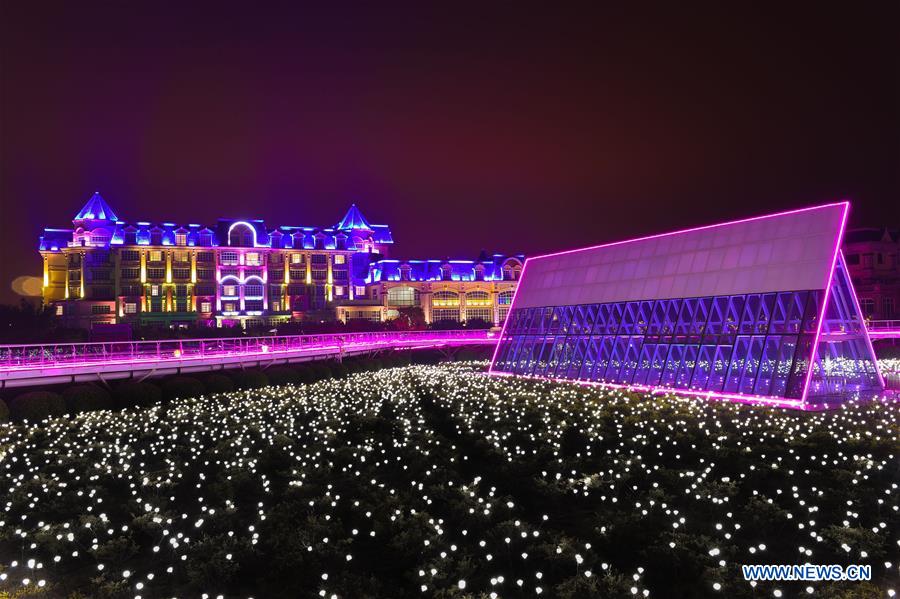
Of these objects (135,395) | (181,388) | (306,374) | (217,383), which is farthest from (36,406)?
(306,374)

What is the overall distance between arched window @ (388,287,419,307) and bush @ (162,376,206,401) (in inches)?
3134

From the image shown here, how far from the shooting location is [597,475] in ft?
52.5

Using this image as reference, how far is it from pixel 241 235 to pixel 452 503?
310 ft

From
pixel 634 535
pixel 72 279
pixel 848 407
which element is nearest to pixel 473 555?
pixel 634 535

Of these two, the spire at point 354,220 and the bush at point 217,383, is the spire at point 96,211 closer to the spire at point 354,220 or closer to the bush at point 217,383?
the spire at point 354,220

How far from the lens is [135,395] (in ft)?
93.8

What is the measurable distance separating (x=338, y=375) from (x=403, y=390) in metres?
10.3

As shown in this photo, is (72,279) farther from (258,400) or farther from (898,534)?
(898,534)

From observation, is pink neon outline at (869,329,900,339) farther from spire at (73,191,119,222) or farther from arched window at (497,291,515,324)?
spire at (73,191,119,222)

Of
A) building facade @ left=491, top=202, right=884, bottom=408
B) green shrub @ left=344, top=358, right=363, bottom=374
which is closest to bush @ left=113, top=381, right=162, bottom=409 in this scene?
green shrub @ left=344, top=358, right=363, bottom=374

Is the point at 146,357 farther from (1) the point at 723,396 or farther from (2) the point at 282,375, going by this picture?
(1) the point at 723,396

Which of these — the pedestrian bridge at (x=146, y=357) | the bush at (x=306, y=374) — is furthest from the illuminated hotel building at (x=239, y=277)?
the bush at (x=306, y=374)

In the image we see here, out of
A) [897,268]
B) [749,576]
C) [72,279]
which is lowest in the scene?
[749,576]

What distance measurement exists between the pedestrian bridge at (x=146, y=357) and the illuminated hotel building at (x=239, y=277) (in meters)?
47.7
